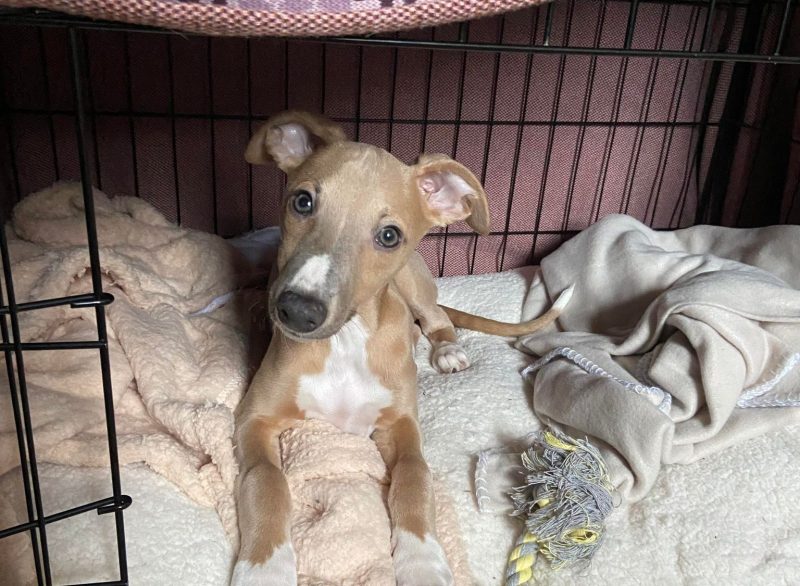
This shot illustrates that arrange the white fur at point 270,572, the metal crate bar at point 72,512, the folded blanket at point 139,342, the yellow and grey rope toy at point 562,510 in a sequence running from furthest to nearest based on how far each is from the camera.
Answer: the folded blanket at point 139,342 → the yellow and grey rope toy at point 562,510 → the white fur at point 270,572 → the metal crate bar at point 72,512

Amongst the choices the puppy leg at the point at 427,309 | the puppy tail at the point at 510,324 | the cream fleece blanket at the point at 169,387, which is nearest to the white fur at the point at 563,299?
the puppy tail at the point at 510,324

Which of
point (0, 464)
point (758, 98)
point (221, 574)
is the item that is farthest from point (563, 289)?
point (0, 464)

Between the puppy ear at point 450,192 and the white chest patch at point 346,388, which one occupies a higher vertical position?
the puppy ear at point 450,192

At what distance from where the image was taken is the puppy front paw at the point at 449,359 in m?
2.51

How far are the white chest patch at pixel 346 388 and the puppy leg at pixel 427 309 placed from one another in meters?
0.52

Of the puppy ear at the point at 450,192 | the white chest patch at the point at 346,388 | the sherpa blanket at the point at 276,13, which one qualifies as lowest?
the white chest patch at the point at 346,388

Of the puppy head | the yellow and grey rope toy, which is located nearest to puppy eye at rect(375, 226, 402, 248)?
the puppy head

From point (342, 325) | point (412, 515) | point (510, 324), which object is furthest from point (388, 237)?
point (510, 324)

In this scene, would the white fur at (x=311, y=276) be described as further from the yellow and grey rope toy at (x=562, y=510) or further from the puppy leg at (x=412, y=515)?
the yellow and grey rope toy at (x=562, y=510)

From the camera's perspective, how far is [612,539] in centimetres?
181

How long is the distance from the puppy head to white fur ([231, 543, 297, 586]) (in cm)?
46

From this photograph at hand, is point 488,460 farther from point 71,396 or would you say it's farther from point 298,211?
point 71,396

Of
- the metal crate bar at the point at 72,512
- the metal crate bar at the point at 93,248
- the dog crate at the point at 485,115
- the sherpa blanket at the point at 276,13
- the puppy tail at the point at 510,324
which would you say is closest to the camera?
the sherpa blanket at the point at 276,13

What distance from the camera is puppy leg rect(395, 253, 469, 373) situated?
2568 millimetres
